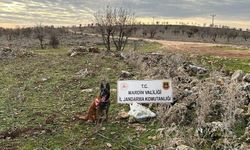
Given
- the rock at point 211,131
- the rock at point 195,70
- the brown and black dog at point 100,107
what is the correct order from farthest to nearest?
the rock at point 195,70, the brown and black dog at point 100,107, the rock at point 211,131

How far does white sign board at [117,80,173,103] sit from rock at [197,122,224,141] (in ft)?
7.62

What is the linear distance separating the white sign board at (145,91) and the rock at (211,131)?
232cm

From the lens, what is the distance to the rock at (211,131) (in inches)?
378

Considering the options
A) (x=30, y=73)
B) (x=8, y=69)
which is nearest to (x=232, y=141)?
(x=30, y=73)

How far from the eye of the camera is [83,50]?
2919 cm

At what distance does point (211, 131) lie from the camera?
9695mm

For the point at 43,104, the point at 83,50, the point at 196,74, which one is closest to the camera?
the point at 43,104

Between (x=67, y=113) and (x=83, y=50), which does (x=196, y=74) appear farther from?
(x=83, y=50)

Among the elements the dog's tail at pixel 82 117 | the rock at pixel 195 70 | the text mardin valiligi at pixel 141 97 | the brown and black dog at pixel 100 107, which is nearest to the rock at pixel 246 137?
the text mardin valiligi at pixel 141 97

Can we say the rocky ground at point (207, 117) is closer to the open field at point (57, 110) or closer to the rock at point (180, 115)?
the rock at point (180, 115)

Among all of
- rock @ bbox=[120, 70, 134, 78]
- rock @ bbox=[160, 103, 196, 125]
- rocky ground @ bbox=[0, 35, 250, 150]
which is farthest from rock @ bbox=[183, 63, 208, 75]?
rock @ bbox=[160, 103, 196, 125]

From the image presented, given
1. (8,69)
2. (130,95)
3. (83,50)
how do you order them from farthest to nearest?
(83,50)
(8,69)
(130,95)

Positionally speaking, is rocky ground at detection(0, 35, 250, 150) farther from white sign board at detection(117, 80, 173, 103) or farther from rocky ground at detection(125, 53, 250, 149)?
white sign board at detection(117, 80, 173, 103)

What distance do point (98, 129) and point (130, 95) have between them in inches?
61.8
